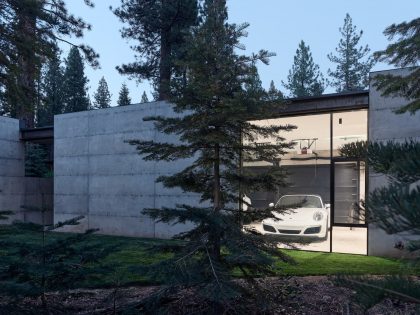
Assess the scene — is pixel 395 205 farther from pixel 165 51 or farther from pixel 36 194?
pixel 165 51

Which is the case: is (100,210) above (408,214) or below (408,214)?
below

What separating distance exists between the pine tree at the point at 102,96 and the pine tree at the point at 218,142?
149 ft

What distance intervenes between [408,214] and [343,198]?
31.0ft

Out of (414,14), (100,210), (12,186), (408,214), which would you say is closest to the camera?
(408,214)

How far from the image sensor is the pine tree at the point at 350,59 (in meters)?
36.3

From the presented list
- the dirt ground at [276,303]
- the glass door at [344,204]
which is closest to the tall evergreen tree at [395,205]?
the dirt ground at [276,303]

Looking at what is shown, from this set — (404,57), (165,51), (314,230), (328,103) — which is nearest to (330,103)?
(328,103)

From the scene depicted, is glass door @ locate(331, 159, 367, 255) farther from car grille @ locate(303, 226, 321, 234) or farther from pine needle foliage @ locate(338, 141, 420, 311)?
pine needle foliage @ locate(338, 141, 420, 311)

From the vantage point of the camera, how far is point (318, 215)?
10227 mm

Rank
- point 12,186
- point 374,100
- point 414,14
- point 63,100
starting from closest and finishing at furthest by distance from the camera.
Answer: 1. point 414,14
2. point 374,100
3. point 12,186
4. point 63,100

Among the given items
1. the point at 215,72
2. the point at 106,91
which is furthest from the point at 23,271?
the point at 106,91

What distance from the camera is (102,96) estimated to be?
1938 inches

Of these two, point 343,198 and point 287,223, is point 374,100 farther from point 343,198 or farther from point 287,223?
point 287,223

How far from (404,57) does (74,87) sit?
36.8 m
